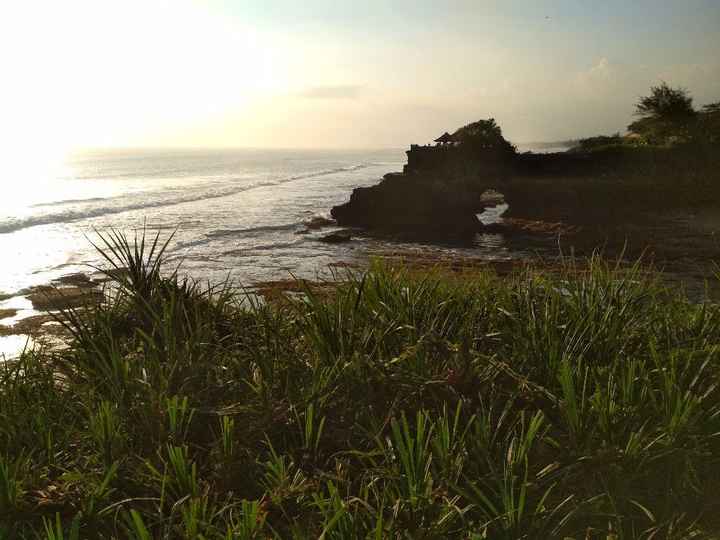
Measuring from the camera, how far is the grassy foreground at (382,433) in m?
2.72

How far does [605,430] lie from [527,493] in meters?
0.55

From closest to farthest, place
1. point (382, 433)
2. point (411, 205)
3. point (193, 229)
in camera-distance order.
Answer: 1. point (382, 433)
2. point (193, 229)
3. point (411, 205)

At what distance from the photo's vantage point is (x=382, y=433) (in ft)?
11.4

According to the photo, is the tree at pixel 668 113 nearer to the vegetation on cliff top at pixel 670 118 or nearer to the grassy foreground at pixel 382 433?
the vegetation on cliff top at pixel 670 118

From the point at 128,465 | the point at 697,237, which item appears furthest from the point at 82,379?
the point at 697,237

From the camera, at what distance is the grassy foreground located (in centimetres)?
272

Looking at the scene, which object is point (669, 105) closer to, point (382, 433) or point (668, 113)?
point (668, 113)

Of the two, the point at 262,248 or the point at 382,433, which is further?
the point at 262,248

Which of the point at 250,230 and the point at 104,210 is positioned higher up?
the point at 104,210

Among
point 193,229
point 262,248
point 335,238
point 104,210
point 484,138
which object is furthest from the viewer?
point 104,210

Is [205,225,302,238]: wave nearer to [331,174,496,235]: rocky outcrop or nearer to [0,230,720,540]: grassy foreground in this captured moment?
[331,174,496,235]: rocky outcrop

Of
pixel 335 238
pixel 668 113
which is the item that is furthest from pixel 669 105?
pixel 335 238

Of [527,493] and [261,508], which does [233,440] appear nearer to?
[261,508]

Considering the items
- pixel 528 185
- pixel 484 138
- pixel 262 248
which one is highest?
pixel 484 138
